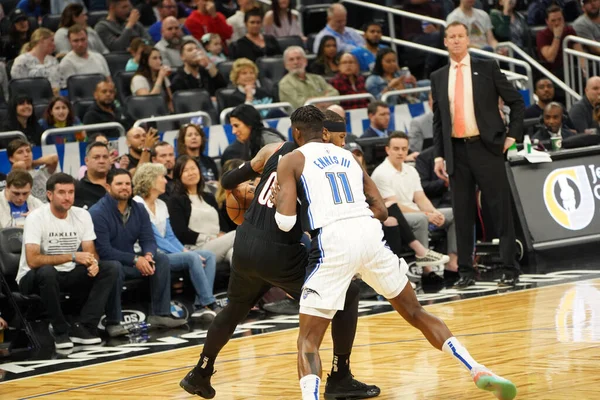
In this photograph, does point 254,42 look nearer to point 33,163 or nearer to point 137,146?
point 137,146

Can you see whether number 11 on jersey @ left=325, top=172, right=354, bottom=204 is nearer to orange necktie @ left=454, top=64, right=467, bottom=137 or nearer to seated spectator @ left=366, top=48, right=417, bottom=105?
orange necktie @ left=454, top=64, right=467, bottom=137

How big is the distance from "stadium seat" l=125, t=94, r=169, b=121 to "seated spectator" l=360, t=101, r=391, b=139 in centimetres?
228

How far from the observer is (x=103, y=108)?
39.8ft

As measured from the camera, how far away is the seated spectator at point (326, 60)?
48.3ft

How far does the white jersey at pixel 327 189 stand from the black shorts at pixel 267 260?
365 millimetres

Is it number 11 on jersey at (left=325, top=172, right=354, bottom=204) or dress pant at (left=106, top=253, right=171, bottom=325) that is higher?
number 11 on jersey at (left=325, top=172, right=354, bottom=204)

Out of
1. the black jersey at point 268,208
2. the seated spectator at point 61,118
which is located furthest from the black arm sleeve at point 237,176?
the seated spectator at point 61,118

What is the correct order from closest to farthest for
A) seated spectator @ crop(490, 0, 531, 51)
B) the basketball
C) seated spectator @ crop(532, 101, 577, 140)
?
the basketball, seated spectator @ crop(532, 101, 577, 140), seated spectator @ crop(490, 0, 531, 51)

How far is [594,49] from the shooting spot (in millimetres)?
16438

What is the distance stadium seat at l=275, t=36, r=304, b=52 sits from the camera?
50.8 feet

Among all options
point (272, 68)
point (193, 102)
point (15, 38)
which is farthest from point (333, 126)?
point (15, 38)

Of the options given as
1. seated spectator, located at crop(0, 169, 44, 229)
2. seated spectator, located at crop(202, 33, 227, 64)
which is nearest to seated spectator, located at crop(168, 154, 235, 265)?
seated spectator, located at crop(0, 169, 44, 229)

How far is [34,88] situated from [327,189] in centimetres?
790

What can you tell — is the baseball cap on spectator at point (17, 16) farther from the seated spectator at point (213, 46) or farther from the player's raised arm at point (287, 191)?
the player's raised arm at point (287, 191)
